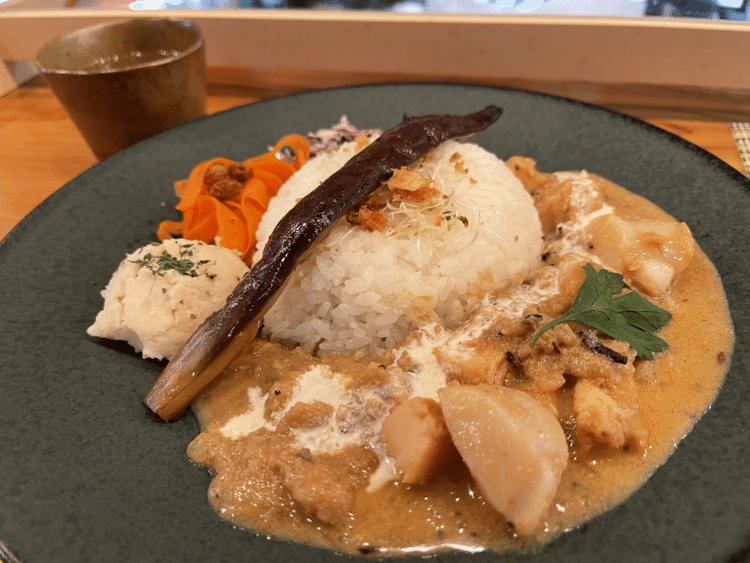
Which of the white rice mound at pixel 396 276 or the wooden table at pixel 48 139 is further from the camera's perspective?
the wooden table at pixel 48 139

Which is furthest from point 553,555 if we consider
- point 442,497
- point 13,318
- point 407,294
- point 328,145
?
point 328,145

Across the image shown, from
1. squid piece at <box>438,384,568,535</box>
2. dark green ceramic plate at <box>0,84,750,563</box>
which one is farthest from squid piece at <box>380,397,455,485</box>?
dark green ceramic plate at <box>0,84,750,563</box>

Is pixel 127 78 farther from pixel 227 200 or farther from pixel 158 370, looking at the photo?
pixel 158 370

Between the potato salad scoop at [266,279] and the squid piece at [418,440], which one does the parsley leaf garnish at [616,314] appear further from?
the potato salad scoop at [266,279]

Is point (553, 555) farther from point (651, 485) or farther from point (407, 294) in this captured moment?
point (407, 294)

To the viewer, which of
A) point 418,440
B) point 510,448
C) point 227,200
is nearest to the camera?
point 510,448

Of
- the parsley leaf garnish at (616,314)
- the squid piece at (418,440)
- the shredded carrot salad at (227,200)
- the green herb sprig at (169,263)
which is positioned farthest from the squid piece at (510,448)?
the shredded carrot salad at (227,200)

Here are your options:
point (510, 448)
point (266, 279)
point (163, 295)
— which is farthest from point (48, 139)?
point (510, 448)
